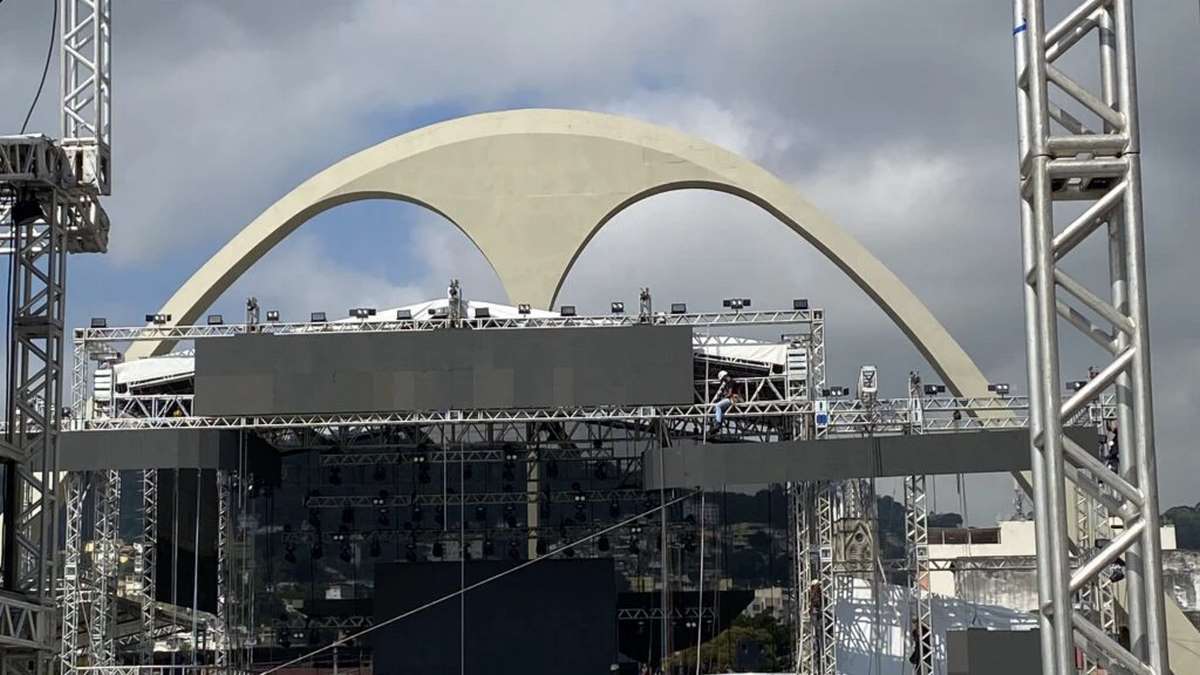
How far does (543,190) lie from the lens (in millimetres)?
34438

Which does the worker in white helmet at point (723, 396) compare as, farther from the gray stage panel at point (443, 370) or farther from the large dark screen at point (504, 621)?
the large dark screen at point (504, 621)

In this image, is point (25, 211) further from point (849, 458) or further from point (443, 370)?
point (849, 458)

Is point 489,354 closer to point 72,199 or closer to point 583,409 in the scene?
point 583,409

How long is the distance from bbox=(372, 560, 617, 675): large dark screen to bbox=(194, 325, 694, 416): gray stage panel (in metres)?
6.57

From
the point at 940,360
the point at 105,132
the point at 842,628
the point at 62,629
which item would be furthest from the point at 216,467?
the point at 940,360

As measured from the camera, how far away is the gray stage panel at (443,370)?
25234 mm

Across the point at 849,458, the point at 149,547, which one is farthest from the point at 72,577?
the point at 849,458

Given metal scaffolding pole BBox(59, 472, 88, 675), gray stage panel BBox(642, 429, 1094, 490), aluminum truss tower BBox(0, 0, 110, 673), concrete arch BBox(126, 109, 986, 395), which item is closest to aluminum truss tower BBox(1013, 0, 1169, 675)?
aluminum truss tower BBox(0, 0, 110, 673)

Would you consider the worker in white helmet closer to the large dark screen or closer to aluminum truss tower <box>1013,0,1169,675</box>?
the large dark screen

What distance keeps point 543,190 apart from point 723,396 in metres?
9.86

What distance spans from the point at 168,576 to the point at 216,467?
445 centimetres

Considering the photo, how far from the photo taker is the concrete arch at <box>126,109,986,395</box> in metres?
34.1

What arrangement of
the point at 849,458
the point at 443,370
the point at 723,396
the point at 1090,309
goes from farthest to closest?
the point at 723,396
the point at 443,370
the point at 849,458
the point at 1090,309

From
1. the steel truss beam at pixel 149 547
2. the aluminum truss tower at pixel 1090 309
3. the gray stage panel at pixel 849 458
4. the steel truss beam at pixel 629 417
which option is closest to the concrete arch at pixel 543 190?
the steel truss beam at pixel 149 547
